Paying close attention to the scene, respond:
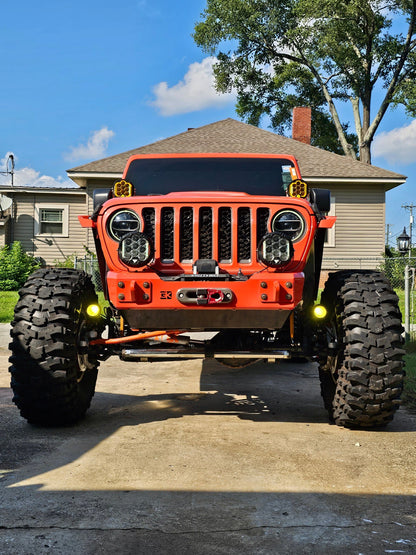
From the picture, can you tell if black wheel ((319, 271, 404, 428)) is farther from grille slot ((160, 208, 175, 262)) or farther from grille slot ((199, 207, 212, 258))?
grille slot ((160, 208, 175, 262))

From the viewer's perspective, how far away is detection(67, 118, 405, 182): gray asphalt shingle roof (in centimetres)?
1967

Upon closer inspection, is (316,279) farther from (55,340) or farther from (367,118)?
(367,118)

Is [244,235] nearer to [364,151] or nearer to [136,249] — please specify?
[136,249]

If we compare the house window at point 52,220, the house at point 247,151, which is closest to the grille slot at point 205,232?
the house at point 247,151

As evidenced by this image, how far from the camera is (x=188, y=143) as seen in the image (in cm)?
2097

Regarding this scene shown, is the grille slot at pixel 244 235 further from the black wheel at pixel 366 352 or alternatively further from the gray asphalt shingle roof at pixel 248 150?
the gray asphalt shingle roof at pixel 248 150

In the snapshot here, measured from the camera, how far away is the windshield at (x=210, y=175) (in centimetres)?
561

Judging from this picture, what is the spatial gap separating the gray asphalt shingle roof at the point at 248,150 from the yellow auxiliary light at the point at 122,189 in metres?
13.9

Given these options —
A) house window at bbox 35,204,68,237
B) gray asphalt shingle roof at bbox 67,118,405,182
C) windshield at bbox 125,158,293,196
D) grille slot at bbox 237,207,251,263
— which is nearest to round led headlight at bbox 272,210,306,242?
grille slot at bbox 237,207,251,263

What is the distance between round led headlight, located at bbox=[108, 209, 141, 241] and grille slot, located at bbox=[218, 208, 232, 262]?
61 centimetres

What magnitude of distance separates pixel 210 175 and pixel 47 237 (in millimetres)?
16984

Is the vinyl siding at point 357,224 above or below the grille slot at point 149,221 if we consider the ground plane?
above

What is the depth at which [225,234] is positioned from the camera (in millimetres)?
4562

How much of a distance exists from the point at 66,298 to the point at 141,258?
745 mm
